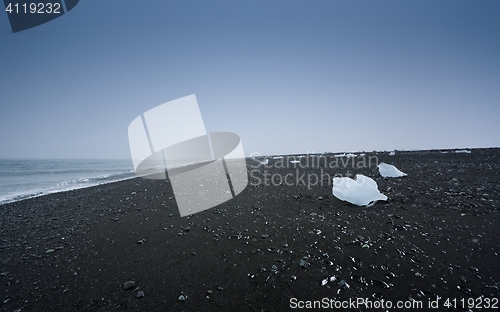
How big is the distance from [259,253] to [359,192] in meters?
3.88

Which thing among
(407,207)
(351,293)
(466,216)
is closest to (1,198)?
(351,293)

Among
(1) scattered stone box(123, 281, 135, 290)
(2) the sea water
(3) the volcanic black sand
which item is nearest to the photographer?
(3) the volcanic black sand

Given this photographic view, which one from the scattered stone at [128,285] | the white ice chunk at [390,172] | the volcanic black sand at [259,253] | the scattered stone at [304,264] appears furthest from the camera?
the white ice chunk at [390,172]

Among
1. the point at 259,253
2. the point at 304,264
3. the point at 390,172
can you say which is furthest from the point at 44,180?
the point at 390,172

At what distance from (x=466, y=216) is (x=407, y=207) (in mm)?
1127

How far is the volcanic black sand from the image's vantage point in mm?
2883

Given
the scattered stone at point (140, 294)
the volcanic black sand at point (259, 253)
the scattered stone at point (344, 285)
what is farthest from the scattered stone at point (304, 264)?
the scattered stone at point (140, 294)

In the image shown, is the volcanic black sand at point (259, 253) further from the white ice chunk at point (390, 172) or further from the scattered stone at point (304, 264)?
the white ice chunk at point (390, 172)

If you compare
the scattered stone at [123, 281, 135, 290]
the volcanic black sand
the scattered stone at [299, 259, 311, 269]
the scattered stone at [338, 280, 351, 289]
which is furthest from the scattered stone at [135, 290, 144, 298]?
the scattered stone at [338, 280, 351, 289]

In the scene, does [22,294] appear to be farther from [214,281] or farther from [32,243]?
[214,281]

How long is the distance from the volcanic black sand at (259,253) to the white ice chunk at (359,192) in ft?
0.83

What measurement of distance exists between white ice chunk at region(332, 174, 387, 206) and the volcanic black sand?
0.25 m

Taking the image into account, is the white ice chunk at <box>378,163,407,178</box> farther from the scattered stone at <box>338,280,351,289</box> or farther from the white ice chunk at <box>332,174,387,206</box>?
the scattered stone at <box>338,280,351,289</box>

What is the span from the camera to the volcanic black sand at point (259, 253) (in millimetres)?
2883
